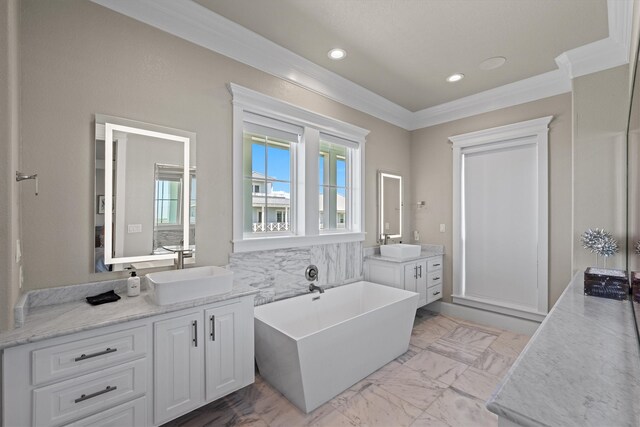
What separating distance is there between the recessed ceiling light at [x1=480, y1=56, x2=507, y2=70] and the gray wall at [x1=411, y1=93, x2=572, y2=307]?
78 centimetres

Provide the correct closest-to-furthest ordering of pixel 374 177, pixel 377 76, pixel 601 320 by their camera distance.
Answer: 1. pixel 601 320
2. pixel 377 76
3. pixel 374 177

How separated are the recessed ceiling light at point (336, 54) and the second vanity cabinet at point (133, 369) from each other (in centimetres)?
231

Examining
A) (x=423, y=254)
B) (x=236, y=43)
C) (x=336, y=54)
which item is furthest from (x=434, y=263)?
(x=236, y=43)

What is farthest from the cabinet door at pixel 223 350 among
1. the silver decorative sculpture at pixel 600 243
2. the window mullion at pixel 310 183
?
the silver decorative sculpture at pixel 600 243

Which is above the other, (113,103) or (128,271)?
(113,103)

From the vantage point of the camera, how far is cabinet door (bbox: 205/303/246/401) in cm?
181

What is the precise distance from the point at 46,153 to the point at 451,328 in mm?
4070

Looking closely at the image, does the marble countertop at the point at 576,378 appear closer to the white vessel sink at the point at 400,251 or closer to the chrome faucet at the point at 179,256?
the chrome faucet at the point at 179,256

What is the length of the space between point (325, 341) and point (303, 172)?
167 cm

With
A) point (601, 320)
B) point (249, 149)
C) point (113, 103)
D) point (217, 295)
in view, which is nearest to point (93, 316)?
point (217, 295)

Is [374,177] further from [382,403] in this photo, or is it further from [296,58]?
[382,403]

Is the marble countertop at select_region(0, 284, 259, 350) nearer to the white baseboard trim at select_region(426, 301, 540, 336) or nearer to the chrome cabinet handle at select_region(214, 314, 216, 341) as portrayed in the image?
the chrome cabinet handle at select_region(214, 314, 216, 341)

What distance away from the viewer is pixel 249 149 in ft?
8.92

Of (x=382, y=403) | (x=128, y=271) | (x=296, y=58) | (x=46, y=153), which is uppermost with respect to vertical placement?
(x=296, y=58)
